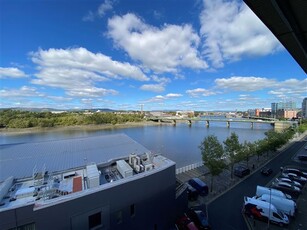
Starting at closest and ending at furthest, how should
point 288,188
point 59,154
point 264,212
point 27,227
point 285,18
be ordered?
1. point 285,18
2. point 27,227
3. point 59,154
4. point 264,212
5. point 288,188

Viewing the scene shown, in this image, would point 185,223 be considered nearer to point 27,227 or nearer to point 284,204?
point 284,204

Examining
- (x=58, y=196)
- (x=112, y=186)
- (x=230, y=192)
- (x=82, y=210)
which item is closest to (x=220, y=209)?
(x=230, y=192)

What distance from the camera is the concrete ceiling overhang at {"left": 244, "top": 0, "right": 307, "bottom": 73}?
90.3 inches

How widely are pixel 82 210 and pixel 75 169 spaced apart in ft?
7.43

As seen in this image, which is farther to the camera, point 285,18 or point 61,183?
point 61,183

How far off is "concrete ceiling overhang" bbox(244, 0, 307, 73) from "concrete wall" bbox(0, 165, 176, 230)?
5.19 m

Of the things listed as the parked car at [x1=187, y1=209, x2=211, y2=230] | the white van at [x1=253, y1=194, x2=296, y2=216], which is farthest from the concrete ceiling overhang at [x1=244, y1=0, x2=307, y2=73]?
the white van at [x1=253, y1=194, x2=296, y2=216]

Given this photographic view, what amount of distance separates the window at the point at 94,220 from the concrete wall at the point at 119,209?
0.08m

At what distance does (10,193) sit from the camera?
5059 millimetres

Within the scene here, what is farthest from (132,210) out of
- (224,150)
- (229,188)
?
(224,150)

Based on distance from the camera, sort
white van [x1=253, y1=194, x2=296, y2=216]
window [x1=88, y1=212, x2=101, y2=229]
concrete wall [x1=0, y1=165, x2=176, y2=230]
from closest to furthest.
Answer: concrete wall [x1=0, y1=165, x2=176, y2=230], window [x1=88, y1=212, x2=101, y2=229], white van [x1=253, y1=194, x2=296, y2=216]

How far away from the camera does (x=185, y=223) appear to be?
291 inches

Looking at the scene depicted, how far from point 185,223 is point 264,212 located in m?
3.67

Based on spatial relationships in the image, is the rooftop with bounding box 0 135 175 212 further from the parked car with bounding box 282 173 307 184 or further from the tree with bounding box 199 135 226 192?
the parked car with bounding box 282 173 307 184
